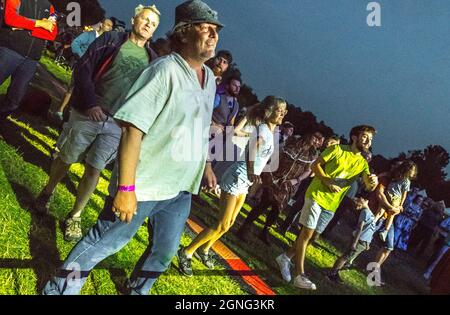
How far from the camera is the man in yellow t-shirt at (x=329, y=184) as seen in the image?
192 inches

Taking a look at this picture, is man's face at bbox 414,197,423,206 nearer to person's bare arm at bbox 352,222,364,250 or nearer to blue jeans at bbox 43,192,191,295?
person's bare arm at bbox 352,222,364,250

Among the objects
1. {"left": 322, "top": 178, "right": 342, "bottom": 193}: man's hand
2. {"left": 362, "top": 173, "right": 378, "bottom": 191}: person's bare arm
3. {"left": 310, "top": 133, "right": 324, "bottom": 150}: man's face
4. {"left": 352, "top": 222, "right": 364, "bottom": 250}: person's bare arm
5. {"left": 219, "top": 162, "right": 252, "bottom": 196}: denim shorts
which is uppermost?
{"left": 362, "top": 173, "right": 378, "bottom": 191}: person's bare arm

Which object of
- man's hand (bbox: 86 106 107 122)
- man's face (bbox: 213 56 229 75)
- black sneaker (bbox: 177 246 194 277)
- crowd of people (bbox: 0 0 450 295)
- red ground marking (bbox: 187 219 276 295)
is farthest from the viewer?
man's face (bbox: 213 56 229 75)

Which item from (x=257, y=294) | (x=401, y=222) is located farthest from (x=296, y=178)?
(x=401, y=222)

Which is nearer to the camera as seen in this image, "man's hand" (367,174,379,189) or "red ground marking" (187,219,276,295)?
"red ground marking" (187,219,276,295)

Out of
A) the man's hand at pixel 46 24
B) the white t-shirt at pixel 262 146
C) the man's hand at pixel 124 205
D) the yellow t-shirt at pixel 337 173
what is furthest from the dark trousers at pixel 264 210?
the man's hand at pixel 124 205

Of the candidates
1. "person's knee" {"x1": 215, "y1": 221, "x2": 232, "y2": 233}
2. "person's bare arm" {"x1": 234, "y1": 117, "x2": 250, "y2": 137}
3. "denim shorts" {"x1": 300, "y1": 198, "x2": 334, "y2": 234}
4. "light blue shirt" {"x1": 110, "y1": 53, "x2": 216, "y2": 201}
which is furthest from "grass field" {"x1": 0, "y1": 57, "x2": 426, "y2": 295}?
"person's bare arm" {"x1": 234, "y1": 117, "x2": 250, "y2": 137}

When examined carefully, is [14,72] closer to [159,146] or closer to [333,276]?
[159,146]

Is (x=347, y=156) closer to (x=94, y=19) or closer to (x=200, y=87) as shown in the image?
(x=200, y=87)

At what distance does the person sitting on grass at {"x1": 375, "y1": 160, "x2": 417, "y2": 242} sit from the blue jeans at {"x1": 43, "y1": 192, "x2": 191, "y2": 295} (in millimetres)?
4793

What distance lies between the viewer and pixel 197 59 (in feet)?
8.20

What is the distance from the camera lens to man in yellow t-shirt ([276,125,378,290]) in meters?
4.87

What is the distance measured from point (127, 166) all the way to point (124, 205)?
0.22 meters

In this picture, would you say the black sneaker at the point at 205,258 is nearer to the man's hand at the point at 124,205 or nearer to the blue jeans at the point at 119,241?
the blue jeans at the point at 119,241
